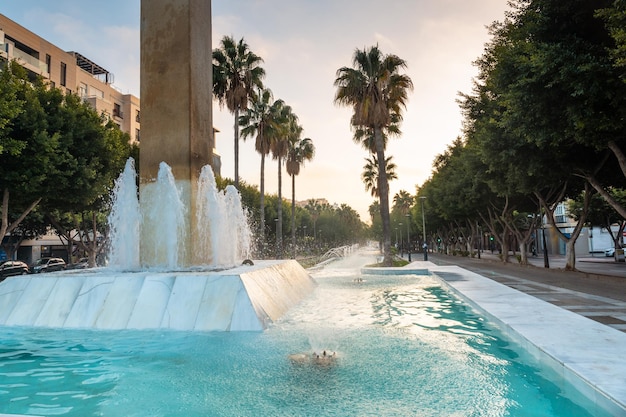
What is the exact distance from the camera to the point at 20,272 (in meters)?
27.1

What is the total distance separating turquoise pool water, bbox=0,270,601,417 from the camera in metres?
4.21

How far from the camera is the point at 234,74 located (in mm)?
27703

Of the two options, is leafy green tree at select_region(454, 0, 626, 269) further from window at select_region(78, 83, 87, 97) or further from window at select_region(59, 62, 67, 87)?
window at select_region(78, 83, 87, 97)

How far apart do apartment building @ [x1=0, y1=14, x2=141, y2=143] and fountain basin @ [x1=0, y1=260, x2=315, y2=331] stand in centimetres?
2299

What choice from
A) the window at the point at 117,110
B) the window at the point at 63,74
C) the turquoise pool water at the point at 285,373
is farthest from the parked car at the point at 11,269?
the window at the point at 117,110

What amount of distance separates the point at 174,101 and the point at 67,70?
38674 millimetres

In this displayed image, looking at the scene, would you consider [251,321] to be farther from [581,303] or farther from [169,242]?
[581,303]

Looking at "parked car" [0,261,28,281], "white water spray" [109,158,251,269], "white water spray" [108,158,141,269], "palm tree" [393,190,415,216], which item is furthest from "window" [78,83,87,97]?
"palm tree" [393,190,415,216]

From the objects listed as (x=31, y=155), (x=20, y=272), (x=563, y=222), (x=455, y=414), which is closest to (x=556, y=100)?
(x=455, y=414)

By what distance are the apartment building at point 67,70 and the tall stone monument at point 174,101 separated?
1955 cm

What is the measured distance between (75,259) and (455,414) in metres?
50.1

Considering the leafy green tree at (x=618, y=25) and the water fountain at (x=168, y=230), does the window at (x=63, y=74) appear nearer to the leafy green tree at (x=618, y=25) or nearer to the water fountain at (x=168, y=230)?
the water fountain at (x=168, y=230)

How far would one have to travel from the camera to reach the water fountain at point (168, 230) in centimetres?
883

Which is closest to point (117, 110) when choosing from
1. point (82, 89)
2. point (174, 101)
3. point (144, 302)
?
point (82, 89)
